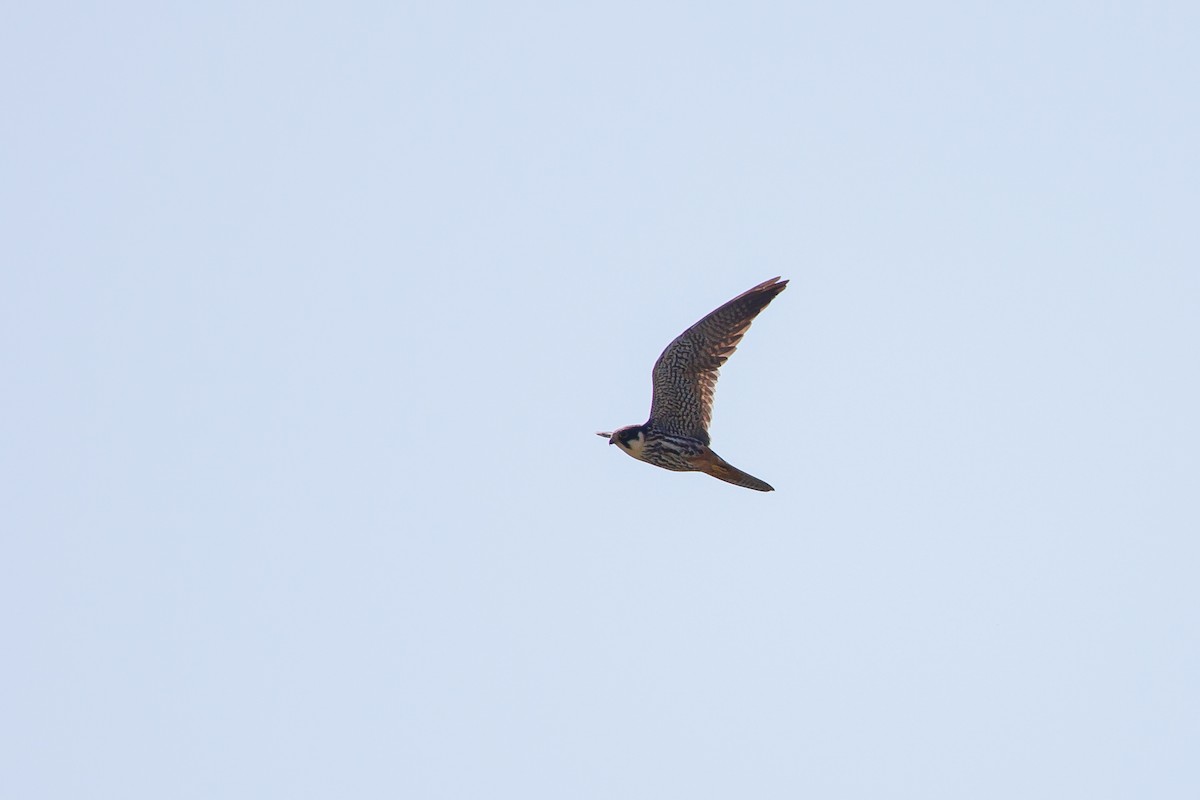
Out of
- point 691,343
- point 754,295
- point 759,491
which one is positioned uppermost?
point 754,295

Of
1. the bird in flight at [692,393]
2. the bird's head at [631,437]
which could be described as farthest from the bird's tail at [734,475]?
the bird's head at [631,437]

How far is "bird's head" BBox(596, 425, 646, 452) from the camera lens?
29.5 ft

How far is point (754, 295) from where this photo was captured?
29.2 ft

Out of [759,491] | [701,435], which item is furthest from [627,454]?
[759,491]

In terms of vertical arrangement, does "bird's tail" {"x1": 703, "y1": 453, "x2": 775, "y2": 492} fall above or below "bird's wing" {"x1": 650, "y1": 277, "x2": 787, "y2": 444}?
below

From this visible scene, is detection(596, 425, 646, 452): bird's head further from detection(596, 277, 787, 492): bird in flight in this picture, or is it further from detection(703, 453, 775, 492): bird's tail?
detection(703, 453, 775, 492): bird's tail

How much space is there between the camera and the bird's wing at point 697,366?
8.95 m

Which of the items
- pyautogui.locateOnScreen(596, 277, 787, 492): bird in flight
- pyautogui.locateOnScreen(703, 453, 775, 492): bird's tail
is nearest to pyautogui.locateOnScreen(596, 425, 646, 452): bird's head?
pyautogui.locateOnScreen(596, 277, 787, 492): bird in flight

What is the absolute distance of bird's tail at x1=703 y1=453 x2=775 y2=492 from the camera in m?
8.71

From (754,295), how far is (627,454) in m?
2.13

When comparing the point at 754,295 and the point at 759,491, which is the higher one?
the point at 754,295

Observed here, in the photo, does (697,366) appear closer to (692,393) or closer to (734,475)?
(692,393)

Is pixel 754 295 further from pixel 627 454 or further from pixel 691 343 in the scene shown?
pixel 627 454

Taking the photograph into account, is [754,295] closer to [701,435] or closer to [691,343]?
[691,343]
